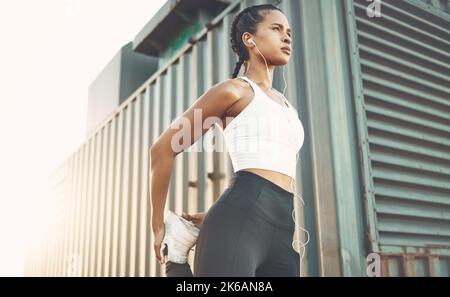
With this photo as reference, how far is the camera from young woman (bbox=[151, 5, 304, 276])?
4.49 ft

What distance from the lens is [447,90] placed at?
3.41 meters

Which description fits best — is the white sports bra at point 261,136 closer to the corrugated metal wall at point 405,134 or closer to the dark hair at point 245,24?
the dark hair at point 245,24

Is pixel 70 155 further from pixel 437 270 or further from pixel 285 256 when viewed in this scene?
pixel 285 256

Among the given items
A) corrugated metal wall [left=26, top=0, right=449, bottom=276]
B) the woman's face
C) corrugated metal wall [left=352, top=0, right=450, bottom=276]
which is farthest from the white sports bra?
corrugated metal wall [left=352, top=0, right=450, bottom=276]

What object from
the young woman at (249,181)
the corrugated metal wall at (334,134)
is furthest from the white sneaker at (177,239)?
the corrugated metal wall at (334,134)

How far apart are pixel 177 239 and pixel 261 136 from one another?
0.43 meters

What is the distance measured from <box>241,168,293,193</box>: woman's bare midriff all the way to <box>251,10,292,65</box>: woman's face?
44cm

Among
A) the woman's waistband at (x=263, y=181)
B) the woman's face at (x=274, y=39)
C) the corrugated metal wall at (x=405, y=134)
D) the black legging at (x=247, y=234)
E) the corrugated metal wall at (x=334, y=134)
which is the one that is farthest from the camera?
the corrugated metal wall at (x=405, y=134)

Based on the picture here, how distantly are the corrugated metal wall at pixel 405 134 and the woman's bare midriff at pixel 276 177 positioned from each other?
1.22 metres

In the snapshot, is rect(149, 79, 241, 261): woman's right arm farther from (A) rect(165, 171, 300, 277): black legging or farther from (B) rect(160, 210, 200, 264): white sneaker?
(A) rect(165, 171, 300, 277): black legging

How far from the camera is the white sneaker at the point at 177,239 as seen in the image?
4.74 ft

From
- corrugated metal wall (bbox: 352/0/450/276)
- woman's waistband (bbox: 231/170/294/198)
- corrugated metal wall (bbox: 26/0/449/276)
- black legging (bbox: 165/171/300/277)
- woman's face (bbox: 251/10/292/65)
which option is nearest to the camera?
black legging (bbox: 165/171/300/277)

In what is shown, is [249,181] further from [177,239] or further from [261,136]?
[177,239]
